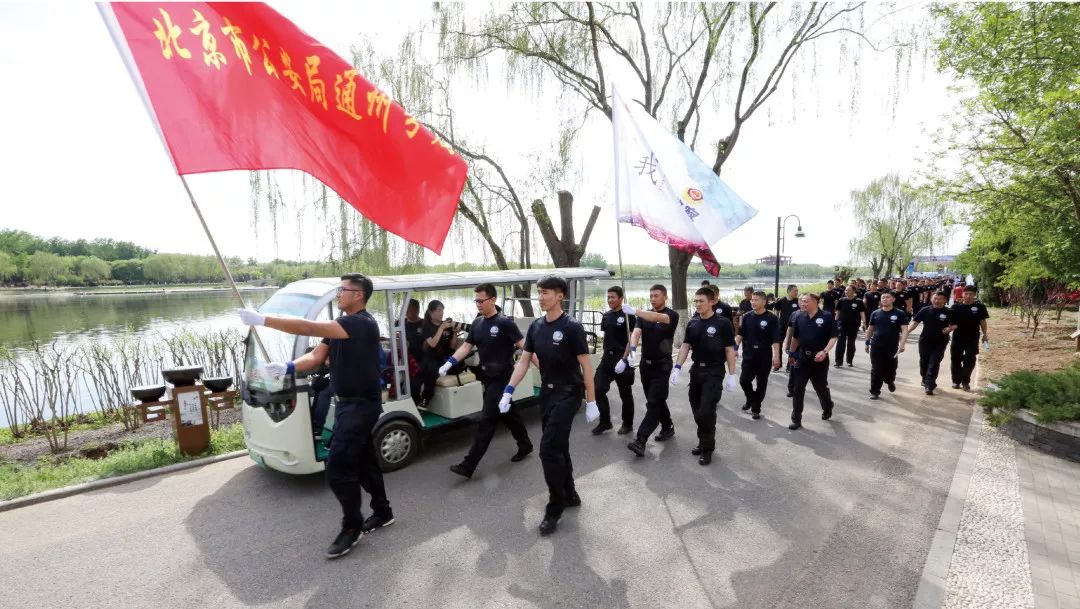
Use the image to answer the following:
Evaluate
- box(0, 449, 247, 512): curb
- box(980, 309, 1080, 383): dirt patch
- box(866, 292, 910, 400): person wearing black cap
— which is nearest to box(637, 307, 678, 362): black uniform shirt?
box(866, 292, 910, 400): person wearing black cap

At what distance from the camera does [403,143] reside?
4203 mm

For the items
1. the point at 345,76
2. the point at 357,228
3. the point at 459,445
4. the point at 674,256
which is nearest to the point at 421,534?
the point at 459,445

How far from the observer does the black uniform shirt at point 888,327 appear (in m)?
8.30

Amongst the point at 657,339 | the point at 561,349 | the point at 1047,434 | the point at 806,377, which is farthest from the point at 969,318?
the point at 561,349

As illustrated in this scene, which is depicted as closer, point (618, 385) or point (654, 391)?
point (654, 391)

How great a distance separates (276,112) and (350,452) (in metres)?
2.62

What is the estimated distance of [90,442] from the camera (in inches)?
290

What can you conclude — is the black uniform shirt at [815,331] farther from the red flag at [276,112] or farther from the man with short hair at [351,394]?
the man with short hair at [351,394]

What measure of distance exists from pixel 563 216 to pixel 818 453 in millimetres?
8134

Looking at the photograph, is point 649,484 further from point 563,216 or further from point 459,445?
point 563,216

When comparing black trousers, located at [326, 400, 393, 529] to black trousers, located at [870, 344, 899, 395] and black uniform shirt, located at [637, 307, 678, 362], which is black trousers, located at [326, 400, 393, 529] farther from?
black trousers, located at [870, 344, 899, 395]

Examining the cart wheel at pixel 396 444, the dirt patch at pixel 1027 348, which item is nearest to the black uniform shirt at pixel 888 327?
the dirt patch at pixel 1027 348

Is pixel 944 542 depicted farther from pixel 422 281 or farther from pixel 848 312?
pixel 848 312

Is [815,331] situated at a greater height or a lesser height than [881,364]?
greater
